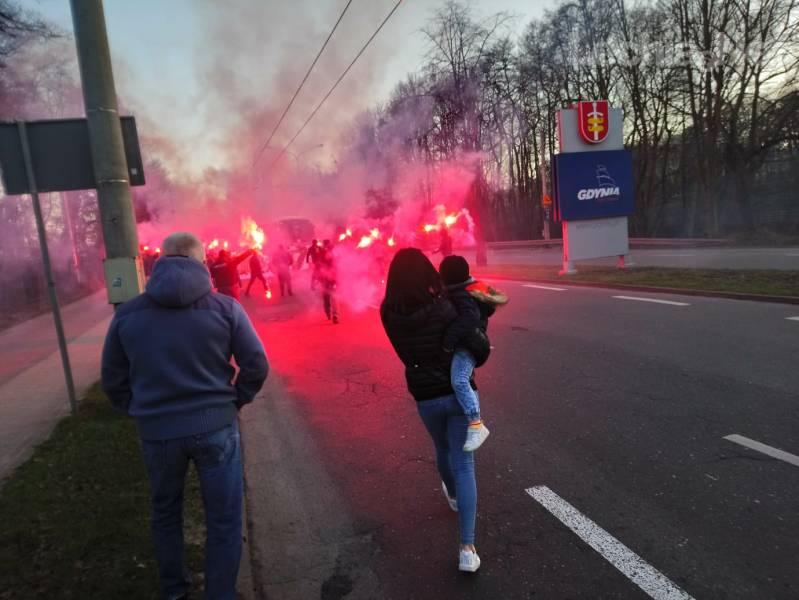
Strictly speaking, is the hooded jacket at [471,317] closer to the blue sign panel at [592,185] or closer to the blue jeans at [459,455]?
the blue jeans at [459,455]

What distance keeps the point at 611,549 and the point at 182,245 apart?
105 inches

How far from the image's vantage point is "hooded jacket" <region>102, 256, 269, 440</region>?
2.22 m

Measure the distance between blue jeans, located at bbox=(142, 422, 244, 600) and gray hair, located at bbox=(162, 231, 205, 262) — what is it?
806mm

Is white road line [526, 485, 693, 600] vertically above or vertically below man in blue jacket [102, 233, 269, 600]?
below

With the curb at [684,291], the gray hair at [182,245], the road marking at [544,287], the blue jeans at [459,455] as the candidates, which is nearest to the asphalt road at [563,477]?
the blue jeans at [459,455]

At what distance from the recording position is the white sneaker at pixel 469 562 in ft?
8.97

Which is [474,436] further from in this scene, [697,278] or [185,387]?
[697,278]

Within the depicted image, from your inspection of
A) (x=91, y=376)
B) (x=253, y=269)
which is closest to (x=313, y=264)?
(x=91, y=376)

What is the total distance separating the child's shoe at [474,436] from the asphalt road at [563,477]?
25.8 inches

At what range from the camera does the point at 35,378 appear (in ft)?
24.9

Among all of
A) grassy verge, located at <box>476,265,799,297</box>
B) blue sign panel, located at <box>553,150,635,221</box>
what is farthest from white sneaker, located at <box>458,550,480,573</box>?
blue sign panel, located at <box>553,150,635,221</box>

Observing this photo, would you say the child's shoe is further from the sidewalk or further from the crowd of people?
the sidewalk

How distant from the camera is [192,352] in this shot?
2.24 meters

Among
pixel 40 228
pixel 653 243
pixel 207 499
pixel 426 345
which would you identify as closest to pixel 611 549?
pixel 426 345
